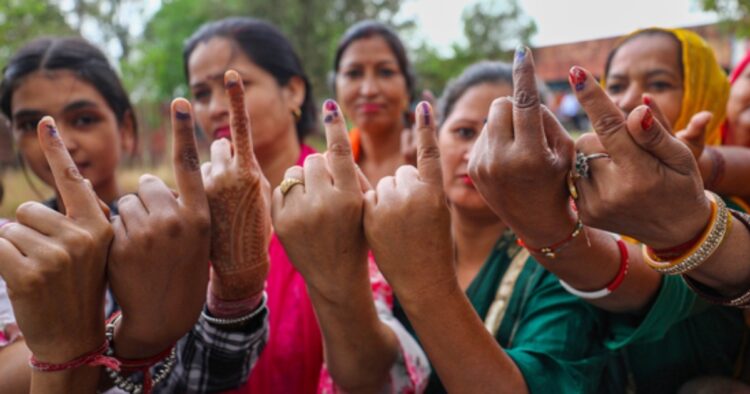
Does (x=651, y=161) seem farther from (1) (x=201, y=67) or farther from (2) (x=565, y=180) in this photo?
(1) (x=201, y=67)

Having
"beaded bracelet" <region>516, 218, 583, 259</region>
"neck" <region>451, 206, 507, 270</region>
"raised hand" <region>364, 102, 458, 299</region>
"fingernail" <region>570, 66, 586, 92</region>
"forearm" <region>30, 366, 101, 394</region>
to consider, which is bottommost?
"neck" <region>451, 206, 507, 270</region>

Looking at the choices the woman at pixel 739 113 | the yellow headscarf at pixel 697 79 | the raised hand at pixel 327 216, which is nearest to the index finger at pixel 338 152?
the raised hand at pixel 327 216

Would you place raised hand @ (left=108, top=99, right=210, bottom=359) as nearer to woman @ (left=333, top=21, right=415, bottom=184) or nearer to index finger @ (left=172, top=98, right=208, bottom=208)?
index finger @ (left=172, top=98, right=208, bottom=208)

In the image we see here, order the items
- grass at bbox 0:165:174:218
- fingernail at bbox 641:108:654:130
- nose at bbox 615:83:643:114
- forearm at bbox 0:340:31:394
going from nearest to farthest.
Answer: fingernail at bbox 641:108:654:130 < forearm at bbox 0:340:31:394 < nose at bbox 615:83:643:114 < grass at bbox 0:165:174:218

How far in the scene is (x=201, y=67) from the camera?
2238mm

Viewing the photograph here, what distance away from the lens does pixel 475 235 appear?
1.91m

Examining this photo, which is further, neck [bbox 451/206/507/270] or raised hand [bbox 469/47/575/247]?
neck [bbox 451/206/507/270]

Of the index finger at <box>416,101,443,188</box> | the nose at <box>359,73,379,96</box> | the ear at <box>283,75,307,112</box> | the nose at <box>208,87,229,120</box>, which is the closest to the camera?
the index finger at <box>416,101,443,188</box>

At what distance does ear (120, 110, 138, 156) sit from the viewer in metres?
2.09

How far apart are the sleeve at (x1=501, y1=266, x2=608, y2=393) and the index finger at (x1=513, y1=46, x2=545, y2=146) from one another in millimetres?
583

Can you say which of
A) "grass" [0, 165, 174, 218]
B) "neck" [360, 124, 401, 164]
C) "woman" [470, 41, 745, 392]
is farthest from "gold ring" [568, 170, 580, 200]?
"neck" [360, 124, 401, 164]

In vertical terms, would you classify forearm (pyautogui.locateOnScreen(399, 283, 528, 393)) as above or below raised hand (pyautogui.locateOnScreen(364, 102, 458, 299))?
below

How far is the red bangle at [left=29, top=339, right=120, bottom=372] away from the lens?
103 cm

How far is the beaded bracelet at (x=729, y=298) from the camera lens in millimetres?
1068
